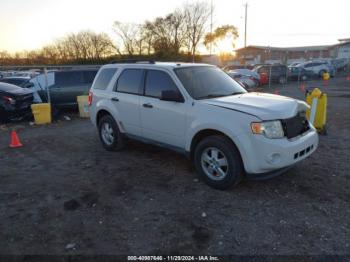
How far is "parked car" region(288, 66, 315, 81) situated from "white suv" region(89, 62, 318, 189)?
23859 mm

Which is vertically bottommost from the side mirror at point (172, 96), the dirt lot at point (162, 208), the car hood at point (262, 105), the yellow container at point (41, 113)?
the dirt lot at point (162, 208)

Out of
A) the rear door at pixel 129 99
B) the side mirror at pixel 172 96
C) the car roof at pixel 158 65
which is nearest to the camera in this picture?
the side mirror at pixel 172 96

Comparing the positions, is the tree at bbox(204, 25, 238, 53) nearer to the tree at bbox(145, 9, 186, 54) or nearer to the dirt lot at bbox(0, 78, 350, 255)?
the tree at bbox(145, 9, 186, 54)

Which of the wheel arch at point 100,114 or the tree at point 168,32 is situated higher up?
the tree at point 168,32

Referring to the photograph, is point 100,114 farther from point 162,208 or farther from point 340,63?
point 340,63

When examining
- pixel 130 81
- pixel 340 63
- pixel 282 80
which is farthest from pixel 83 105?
pixel 340 63

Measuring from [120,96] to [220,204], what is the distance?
119 inches

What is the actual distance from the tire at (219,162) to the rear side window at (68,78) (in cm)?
881

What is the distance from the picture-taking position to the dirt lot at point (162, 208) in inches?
124

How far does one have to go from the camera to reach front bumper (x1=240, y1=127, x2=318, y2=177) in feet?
12.5

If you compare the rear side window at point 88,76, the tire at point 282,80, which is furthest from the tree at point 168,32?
the rear side window at point 88,76

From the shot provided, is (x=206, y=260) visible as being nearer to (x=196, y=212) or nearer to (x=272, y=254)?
(x=272, y=254)

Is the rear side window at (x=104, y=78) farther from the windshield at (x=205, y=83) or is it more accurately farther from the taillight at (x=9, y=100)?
the taillight at (x=9, y=100)

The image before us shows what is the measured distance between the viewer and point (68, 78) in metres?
11.8
